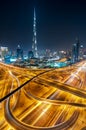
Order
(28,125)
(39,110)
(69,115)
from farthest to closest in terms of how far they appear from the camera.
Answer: (39,110) < (69,115) < (28,125)

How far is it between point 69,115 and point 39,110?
11.9ft

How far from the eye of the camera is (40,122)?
592 inches

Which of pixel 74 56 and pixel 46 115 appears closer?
pixel 46 115

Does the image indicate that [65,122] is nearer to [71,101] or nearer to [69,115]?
[69,115]

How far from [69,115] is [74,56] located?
6659 inches

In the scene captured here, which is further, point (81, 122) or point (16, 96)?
point (16, 96)

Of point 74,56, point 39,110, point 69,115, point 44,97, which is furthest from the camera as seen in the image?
point 74,56

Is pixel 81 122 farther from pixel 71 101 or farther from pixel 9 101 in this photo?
pixel 9 101

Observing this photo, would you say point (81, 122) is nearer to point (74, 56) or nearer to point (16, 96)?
point (16, 96)

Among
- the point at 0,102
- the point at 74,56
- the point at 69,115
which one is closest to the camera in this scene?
the point at 69,115

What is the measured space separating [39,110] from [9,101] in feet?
16.5

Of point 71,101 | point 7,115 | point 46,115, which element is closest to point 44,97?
point 71,101

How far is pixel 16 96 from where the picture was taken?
22.7m

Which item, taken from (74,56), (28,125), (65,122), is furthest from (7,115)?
(74,56)
